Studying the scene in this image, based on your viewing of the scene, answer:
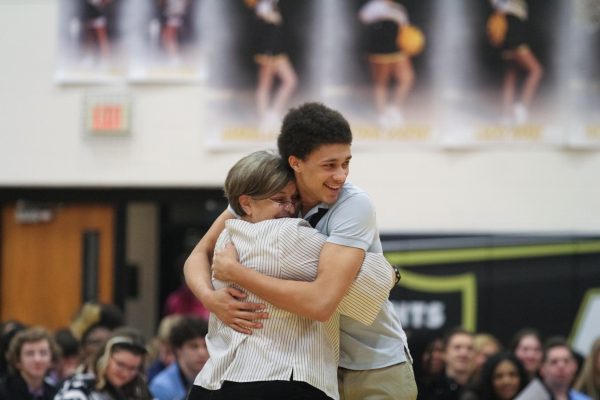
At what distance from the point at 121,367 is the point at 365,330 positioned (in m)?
2.75

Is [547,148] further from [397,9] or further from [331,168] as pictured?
[331,168]

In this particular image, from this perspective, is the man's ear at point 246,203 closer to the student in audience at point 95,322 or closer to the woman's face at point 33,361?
the woman's face at point 33,361

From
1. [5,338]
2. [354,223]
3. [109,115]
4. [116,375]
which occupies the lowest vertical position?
[5,338]

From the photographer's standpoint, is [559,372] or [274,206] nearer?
[274,206]

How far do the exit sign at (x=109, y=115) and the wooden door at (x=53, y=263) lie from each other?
34.0 inches

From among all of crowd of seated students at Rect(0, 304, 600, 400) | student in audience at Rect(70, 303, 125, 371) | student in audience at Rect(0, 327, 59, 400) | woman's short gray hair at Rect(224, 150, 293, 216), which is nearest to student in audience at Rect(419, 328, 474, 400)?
crowd of seated students at Rect(0, 304, 600, 400)

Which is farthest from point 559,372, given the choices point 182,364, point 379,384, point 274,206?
point 274,206

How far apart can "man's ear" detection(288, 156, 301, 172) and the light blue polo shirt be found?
174 mm

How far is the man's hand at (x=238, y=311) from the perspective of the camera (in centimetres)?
321

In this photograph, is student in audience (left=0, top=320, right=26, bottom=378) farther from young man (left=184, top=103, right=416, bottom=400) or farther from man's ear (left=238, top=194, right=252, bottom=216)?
man's ear (left=238, top=194, right=252, bottom=216)

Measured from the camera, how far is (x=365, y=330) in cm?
345

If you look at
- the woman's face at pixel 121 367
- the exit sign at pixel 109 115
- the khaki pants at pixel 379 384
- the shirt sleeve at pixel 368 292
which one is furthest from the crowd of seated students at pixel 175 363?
the shirt sleeve at pixel 368 292

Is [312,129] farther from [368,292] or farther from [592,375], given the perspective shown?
[592,375]

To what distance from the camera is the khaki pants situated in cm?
340
